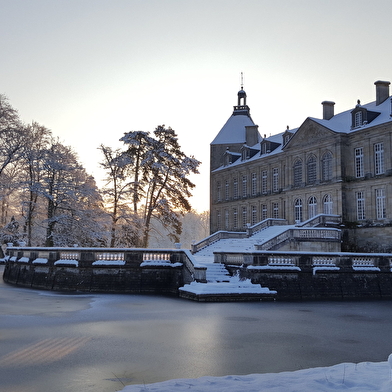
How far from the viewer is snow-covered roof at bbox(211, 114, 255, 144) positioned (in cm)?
6125

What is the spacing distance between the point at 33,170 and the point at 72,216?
555 centimetres

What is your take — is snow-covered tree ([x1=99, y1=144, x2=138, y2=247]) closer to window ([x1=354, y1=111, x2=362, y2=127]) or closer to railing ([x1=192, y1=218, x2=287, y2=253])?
railing ([x1=192, y1=218, x2=287, y2=253])

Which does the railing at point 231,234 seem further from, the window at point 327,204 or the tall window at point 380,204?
the tall window at point 380,204

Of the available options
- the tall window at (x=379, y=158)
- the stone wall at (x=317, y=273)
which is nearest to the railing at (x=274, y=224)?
the tall window at (x=379, y=158)

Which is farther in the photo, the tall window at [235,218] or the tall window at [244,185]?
the tall window at [235,218]

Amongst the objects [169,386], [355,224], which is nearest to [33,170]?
[355,224]

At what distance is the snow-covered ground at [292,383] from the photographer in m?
6.60

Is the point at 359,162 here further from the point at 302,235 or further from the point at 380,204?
the point at 302,235

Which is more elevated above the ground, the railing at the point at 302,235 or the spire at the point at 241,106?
the spire at the point at 241,106

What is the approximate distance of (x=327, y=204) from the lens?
40.6 m

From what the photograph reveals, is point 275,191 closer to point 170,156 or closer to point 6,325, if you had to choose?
point 170,156

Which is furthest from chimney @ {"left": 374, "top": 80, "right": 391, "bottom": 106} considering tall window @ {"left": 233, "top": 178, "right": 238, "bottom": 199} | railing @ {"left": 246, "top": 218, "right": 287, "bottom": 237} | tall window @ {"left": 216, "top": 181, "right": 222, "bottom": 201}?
tall window @ {"left": 216, "top": 181, "right": 222, "bottom": 201}

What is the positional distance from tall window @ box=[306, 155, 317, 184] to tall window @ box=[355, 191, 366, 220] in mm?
4784

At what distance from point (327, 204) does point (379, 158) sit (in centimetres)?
598
